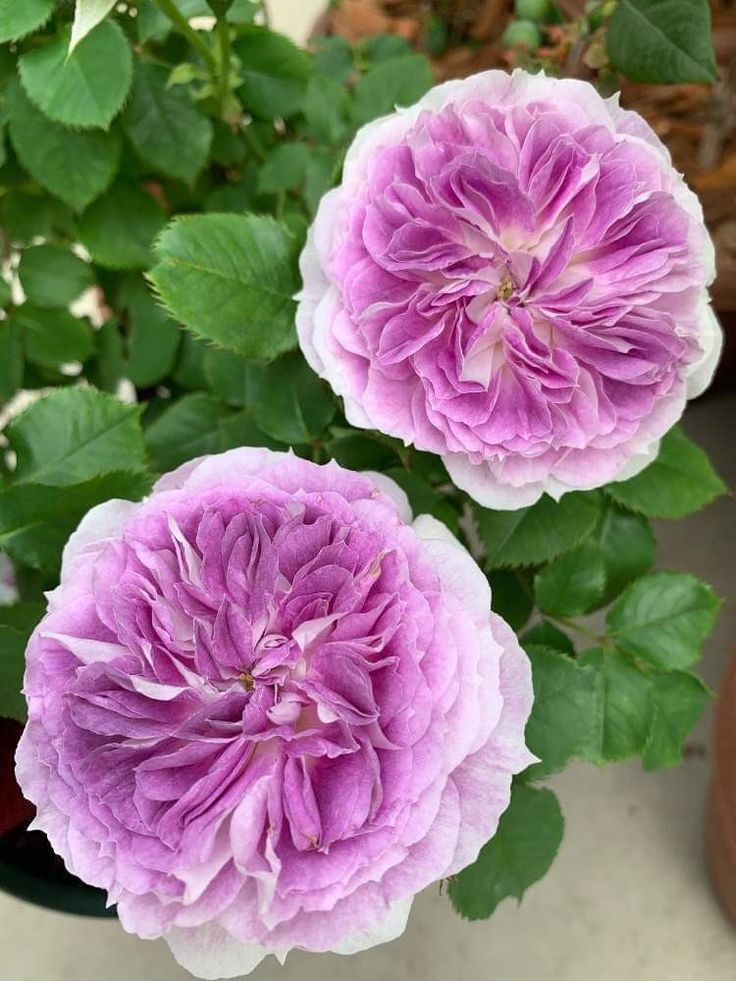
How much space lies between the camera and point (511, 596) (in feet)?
1.33

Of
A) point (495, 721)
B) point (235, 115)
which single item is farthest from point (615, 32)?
point (495, 721)

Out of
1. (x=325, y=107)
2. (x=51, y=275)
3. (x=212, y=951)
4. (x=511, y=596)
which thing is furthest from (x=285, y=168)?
(x=212, y=951)

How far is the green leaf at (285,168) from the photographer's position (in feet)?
1.46

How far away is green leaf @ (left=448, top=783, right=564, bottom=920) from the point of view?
331 millimetres

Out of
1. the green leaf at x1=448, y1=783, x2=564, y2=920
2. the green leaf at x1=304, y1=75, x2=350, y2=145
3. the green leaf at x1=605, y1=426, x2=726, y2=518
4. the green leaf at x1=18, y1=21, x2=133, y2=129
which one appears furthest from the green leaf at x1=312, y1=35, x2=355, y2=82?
the green leaf at x1=448, y1=783, x2=564, y2=920

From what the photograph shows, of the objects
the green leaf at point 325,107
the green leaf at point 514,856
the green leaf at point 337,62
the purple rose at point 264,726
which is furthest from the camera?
the green leaf at point 337,62

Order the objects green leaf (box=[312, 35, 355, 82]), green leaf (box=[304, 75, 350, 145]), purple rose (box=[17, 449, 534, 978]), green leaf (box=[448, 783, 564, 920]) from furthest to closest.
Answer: green leaf (box=[312, 35, 355, 82]) < green leaf (box=[304, 75, 350, 145]) < green leaf (box=[448, 783, 564, 920]) < purple rose (box=[17, 449, 534, 978])

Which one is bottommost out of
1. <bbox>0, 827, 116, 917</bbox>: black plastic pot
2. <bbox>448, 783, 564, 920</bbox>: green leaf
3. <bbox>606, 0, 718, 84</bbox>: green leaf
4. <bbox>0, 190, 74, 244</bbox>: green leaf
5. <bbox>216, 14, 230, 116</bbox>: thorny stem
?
<bbox>0, 827, 116, 917</bbox>: black plastic pot

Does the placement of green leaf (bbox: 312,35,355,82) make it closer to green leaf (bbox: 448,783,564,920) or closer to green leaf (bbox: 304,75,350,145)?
green leaf (bbox: 304,75,350,145)

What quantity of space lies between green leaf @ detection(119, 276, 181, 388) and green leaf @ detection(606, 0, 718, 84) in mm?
255

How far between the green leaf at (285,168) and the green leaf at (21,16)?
14 centimetres

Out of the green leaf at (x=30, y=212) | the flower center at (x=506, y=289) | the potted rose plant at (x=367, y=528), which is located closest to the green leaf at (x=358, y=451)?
the potted rose plant at (x=367, y=528)

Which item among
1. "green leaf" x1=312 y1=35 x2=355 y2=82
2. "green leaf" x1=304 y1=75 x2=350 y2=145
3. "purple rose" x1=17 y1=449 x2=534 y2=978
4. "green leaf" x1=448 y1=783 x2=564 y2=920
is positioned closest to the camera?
"purple rose" x1=17 y1=449 x2=534 y2=978

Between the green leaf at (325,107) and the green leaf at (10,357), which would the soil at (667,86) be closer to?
the green leaf at (325,107)
